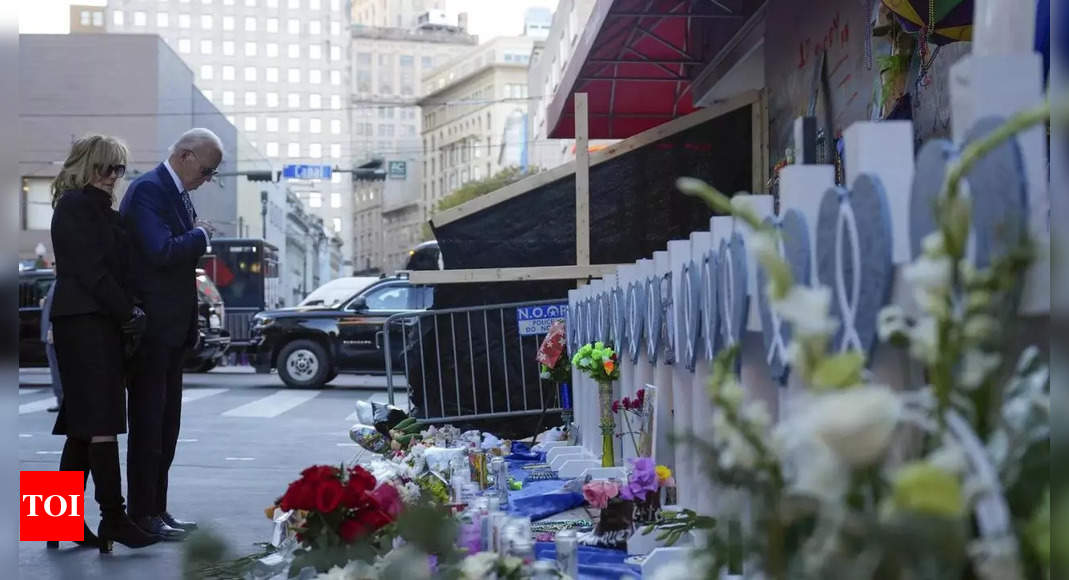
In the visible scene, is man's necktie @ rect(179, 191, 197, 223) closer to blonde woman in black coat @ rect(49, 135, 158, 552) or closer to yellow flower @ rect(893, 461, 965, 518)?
blonde woman in black coat @ rect(49, 135, 158, 552)

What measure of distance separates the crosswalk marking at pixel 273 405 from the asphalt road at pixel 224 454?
0.04 ft

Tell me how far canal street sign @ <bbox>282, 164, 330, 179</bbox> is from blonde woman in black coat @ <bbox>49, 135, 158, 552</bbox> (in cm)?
3904

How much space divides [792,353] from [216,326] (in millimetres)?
18178

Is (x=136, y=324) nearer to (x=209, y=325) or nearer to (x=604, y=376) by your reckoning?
(x=604, y=376)

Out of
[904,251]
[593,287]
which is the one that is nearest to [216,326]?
[593,287]

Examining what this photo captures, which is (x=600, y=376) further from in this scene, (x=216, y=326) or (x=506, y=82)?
(x=506, y=82)

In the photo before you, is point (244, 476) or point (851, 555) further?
point (244, 476)

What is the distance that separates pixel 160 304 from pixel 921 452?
4.61 meters

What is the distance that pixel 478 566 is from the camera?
245cm

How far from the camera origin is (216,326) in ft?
62.2

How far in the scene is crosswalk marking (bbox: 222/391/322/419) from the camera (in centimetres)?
1433

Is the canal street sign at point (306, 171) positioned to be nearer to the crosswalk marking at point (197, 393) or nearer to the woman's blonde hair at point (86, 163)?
the crosswalk marking at point (197, 393)

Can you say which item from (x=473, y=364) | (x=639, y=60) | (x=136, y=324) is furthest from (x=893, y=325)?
(x=639, y=60)

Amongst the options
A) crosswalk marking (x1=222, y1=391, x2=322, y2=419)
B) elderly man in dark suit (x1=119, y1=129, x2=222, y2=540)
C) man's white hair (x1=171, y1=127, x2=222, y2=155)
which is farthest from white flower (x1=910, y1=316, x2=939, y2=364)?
crosswalk marking (x1=222, y1=391, x2=322, y2=419)
